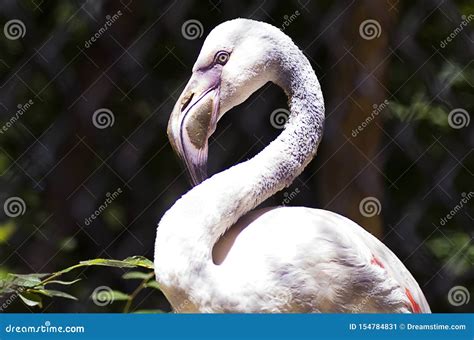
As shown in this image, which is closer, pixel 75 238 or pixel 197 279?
pixel 197 279

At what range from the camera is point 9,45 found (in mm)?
2244

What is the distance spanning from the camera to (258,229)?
1.58 metres

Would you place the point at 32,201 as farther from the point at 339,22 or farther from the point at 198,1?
the point at 339,22

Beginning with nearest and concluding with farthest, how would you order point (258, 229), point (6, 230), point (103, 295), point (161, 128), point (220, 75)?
point (258, 229), point (220, 75), point (6, 230), point (103, 295), point (161, 128)

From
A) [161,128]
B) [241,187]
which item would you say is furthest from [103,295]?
[241,187]

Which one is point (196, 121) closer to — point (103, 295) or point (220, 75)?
point (220, 75)

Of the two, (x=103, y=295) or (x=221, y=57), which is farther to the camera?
(x=103, y=295)

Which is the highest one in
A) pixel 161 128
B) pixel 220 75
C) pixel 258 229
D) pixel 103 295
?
pixel 220 75

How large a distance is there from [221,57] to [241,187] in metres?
0.22

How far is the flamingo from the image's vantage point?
1.52 meters

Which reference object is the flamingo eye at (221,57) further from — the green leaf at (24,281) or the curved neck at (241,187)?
the green leaf at (24,281)

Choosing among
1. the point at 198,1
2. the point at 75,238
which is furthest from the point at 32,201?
the point at 198,1

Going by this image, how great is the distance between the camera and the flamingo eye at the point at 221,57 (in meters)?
1.68

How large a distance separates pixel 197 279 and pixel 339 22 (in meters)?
0.92
